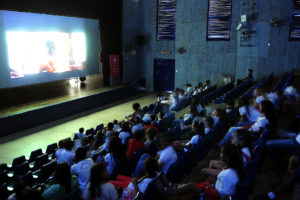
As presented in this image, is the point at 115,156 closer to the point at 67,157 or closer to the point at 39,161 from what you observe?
the point at 67,157

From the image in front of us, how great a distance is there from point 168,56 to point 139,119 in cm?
983

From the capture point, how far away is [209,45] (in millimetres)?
14344

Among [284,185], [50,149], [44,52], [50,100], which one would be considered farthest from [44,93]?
[284,185]

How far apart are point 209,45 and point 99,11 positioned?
242 inches

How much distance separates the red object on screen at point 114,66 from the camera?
1542cm

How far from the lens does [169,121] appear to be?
7258 millimetres

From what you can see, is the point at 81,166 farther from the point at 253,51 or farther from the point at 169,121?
the point at 253,51

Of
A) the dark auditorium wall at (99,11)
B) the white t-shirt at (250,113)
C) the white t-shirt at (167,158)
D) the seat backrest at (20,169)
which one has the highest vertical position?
the dark auditorium wall at (99,11)

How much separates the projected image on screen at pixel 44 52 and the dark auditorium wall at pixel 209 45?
361 centimetres

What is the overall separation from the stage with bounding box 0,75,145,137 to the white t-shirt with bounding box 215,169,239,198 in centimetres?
824

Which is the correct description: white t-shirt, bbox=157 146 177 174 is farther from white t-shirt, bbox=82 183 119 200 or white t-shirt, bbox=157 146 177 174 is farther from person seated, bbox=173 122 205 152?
white t-shirt, bbox=82 183 119 200

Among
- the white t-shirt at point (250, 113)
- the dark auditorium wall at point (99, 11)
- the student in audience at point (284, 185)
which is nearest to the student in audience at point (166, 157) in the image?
the student in audience at point (284, 185)

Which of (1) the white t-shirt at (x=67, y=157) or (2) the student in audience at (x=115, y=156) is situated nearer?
(2) the student in audience at (x=115, y=156)

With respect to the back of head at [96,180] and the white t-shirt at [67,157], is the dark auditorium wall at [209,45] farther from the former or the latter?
the back of head at [96,180]
